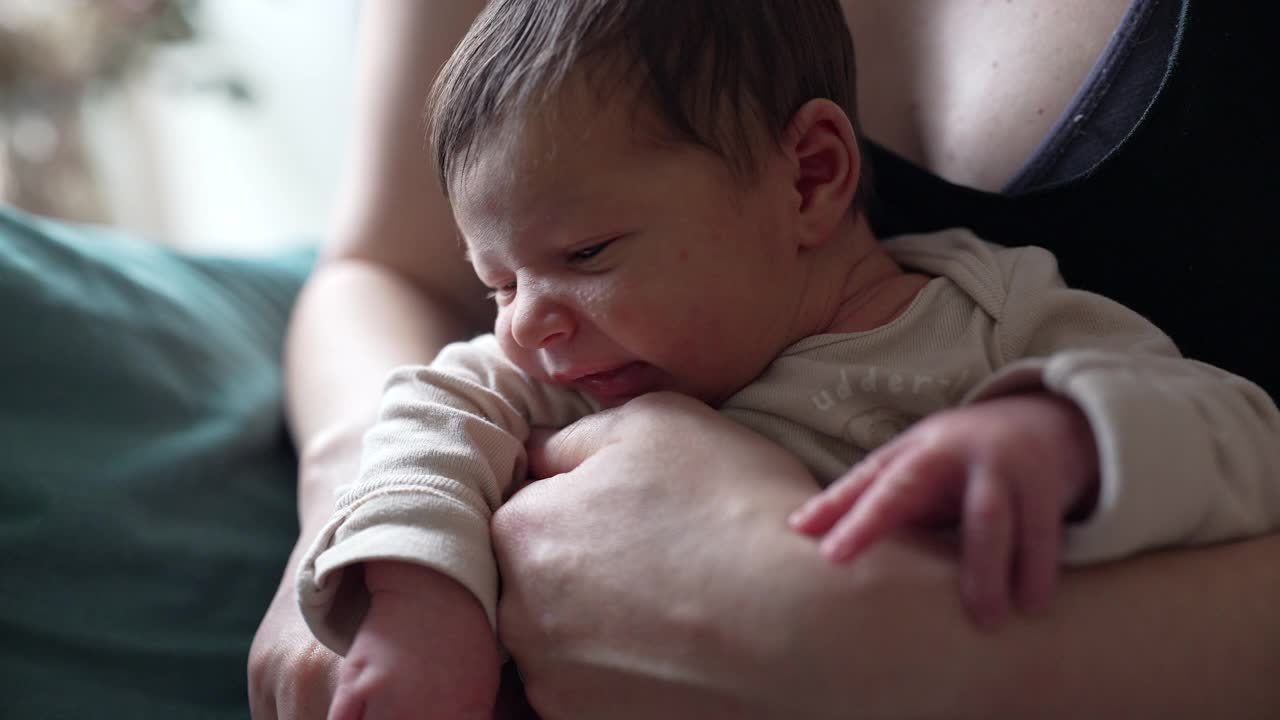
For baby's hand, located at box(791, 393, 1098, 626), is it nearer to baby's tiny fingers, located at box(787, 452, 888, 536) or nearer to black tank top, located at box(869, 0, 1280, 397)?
baby's tiny fingers, located at box(787, 452, 888, 536)

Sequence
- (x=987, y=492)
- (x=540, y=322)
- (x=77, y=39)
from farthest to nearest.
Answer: (x=77, y=39)
(x=540, y=322)
(x=987, y=492)

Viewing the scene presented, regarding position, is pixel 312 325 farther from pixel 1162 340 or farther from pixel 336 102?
pixel 336 102

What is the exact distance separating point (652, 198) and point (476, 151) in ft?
0.48

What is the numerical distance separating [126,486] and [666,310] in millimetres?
550

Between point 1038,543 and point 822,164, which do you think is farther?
point 822,164

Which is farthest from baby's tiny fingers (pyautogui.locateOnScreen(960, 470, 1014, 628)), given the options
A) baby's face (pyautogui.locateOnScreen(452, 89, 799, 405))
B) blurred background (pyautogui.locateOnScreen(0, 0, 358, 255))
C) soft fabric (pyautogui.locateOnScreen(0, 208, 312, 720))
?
blurred background (pyautogui.locateOnScreen(0, 0, 358, 255))

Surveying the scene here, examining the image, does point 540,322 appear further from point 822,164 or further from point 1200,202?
point 1200,202

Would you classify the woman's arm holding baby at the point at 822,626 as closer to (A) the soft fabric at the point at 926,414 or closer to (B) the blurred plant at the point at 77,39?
(A) the soft fabric at the point at 926,414

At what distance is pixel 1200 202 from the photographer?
750mm

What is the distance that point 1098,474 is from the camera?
539 millimetres

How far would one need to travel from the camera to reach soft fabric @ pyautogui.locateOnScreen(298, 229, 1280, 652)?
53 cm

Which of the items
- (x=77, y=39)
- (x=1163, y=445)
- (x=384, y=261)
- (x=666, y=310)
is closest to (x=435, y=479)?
(x=666, y=310)

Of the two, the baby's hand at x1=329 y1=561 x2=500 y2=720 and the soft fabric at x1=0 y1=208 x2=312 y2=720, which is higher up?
the baby's hand at x1=329 y1=561 x2=500 y2=720

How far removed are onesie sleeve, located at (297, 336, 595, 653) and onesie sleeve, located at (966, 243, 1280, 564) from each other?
0.35 metres
